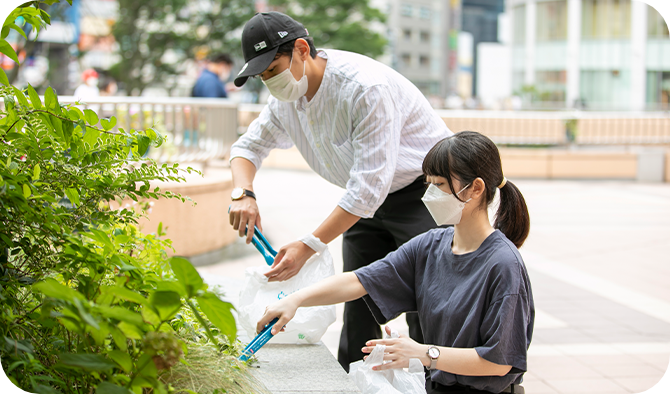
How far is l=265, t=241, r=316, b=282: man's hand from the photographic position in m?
2.52

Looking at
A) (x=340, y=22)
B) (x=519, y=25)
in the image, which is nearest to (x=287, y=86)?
(x=340, y=22)

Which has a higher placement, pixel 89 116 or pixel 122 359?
pixel 89 116

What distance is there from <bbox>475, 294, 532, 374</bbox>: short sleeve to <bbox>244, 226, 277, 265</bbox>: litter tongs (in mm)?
1002

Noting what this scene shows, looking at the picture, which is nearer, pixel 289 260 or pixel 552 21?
pixel 289 260

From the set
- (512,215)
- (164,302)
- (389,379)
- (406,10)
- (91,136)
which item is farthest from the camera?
(406,10)

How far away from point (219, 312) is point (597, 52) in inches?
1649

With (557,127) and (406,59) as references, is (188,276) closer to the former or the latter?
(557,127)

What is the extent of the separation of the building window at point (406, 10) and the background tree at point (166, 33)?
49166 millimetres

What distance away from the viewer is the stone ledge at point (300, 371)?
2344 millimetres

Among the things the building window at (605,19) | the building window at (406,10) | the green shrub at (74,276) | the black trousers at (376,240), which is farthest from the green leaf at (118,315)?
the building window at (406,10)

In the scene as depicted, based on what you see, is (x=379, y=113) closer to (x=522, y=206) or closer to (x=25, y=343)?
(x=522, y=206)

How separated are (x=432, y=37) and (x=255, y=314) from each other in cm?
7355

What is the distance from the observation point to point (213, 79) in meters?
8.38

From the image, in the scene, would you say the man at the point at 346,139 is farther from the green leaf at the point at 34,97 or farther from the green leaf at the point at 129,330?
the green leaf at the point at 129,330
